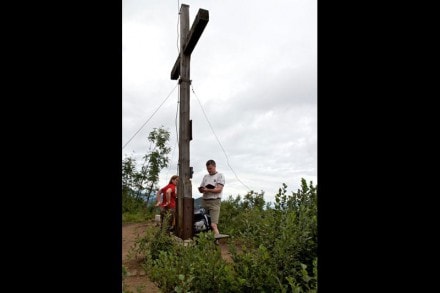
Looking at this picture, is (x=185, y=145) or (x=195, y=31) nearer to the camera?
(x=195, y=31)

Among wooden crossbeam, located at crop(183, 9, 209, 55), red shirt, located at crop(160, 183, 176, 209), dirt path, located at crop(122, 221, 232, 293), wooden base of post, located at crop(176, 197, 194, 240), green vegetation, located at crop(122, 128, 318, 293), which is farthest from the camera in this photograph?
red shirt, located at crop(160, 183, 176, 209)

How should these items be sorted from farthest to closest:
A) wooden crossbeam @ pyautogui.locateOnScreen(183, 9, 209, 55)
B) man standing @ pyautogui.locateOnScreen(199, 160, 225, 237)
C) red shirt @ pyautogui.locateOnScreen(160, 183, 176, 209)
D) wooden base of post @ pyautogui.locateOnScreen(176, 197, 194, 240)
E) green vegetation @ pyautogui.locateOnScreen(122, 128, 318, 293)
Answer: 1. red shirt @ pyautogui.locateOnScreen(160, 183, 176, 209)
2. man standing @ pyautogui.locateOnScreen(199, 160, 225, 237)
3. wooden base of post @ pyautogui.locateOnScreen(176, 197, 194, 240)
4. wooden crossbeam @ pyautogui.locateOnScreen(183, 9, 209, 55)
5. green vegetation @ pyautogui.locateOnScreen(122, 128, 318, 293)

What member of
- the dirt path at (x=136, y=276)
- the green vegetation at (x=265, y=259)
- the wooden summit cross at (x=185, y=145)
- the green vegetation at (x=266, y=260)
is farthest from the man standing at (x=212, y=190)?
the green vegetation at (x=266, y=260)

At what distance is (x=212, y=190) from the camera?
6.36 meters

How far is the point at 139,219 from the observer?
10.2 meters

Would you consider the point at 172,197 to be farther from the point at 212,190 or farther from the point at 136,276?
the point at 136,276

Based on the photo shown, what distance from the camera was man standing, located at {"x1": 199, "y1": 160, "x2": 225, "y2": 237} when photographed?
638cm

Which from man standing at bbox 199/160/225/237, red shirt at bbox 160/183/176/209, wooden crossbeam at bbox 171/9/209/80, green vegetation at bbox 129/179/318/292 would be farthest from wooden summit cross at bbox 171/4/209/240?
green vegetation at bbox 129/179/318/292

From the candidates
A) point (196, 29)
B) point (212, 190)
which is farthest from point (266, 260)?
point (196, 29)

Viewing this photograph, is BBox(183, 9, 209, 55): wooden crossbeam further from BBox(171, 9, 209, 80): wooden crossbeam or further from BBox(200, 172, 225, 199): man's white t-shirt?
BBox(200, 172, 225, 199): man's white t-shirt

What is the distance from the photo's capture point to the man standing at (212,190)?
638 centimetres
